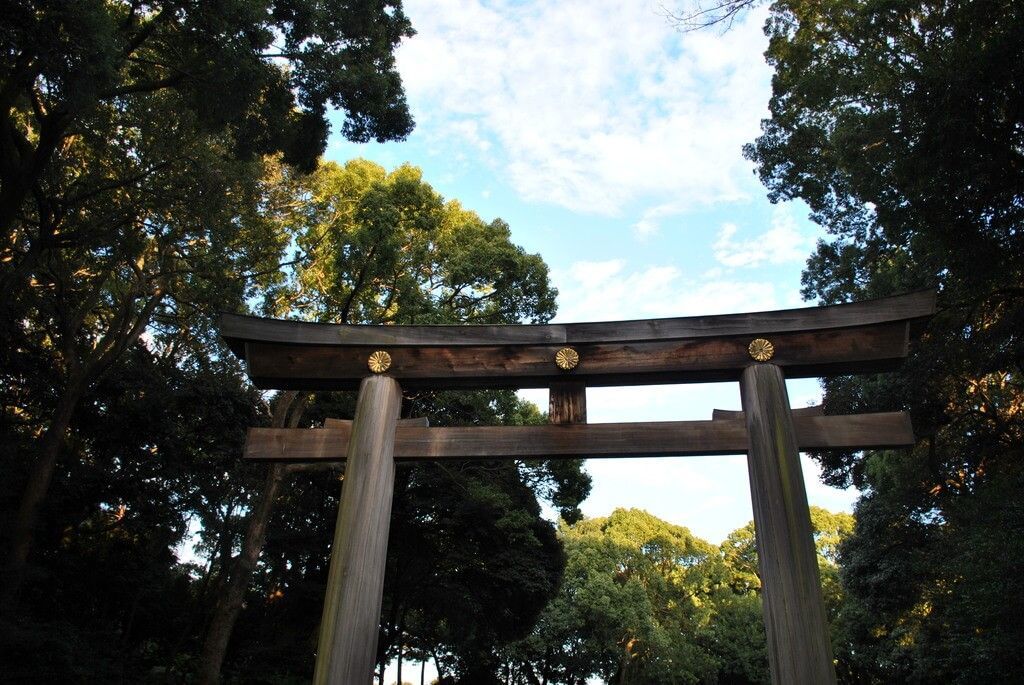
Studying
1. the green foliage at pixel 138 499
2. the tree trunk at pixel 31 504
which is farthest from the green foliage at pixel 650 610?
the tree trunk at pixel 31 504

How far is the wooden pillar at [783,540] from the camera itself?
4438 mm

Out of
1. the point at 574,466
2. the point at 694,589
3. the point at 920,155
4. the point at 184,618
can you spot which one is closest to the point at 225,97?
the point at 920,155

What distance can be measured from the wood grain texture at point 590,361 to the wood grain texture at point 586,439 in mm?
452

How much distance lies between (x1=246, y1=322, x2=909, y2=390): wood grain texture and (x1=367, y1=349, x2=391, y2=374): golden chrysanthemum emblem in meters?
0.05

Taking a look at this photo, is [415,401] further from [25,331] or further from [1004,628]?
[1004,628]

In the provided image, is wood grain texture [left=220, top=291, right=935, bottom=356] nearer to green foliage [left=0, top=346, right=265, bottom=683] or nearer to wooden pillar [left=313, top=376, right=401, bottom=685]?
wooden pillar [left=313, top=376, right=401, bottom=685]

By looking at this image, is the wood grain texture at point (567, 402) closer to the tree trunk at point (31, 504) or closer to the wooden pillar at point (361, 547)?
the wooden pillar at point (361, 547)

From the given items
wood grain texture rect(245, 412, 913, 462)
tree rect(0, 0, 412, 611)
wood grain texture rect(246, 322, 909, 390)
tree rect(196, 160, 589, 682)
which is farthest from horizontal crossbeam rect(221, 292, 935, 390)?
tree rect(196, 160, 589, 682)

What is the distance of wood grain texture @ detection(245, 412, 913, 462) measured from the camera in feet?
16.9

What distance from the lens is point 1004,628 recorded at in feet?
36.3

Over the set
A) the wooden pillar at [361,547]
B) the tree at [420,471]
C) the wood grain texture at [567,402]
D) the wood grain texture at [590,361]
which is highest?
the tree at [420,471]

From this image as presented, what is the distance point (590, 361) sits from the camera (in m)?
5.67

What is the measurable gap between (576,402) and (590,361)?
38 cm

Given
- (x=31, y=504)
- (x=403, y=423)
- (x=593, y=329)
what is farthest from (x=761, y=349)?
(x=31, y=504)
